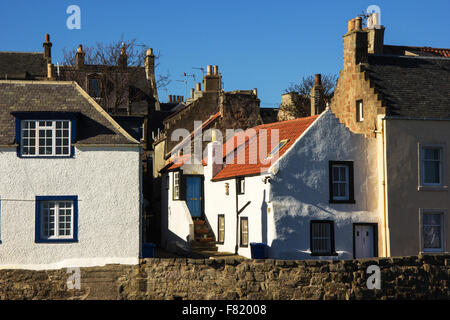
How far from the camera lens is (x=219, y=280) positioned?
2753 centimetres

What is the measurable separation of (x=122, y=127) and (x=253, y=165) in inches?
264

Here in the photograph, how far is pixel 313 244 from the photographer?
2983 centimetres

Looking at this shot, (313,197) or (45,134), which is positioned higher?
(45,134)

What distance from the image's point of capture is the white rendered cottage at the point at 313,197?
29453 millimetres

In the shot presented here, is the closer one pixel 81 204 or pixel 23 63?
pixel 81 204

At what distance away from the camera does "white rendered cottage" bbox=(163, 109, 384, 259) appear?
29.5 meters

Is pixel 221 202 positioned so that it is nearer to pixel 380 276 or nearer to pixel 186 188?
pixel 186 188

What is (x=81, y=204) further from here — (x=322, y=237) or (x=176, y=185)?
(x=176, y=185)

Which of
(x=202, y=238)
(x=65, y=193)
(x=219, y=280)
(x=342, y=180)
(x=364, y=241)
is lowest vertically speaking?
(x=219, y=280)

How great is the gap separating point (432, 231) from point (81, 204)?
15815 millimetres

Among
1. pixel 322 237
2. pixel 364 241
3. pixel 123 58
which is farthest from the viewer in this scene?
pixel 123 58

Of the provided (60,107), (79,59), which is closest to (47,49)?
(79,59)

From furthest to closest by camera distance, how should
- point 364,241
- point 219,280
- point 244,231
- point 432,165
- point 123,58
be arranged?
point 123,58
point 244,231
point 432,165
point 364,241
point 219,280
